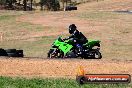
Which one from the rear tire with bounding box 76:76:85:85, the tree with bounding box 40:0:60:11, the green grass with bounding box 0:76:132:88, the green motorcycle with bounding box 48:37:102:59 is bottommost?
the tree with bounding box 40:0:60:11

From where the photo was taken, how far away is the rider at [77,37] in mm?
22467

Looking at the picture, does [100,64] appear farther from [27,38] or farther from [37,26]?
[37,26]

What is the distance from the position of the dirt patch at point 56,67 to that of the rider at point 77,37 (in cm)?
406

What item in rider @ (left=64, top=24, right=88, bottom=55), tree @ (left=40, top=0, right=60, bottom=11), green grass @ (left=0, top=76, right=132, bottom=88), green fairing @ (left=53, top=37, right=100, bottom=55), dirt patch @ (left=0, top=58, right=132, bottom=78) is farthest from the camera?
tree @ (left=40, top=0, right=60, bottom=11)

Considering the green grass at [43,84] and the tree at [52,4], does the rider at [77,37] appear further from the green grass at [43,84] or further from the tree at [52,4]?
the tree at [52,4]

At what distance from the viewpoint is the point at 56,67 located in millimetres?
17438

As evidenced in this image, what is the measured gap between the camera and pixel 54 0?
374 feet

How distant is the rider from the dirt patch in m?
4.06

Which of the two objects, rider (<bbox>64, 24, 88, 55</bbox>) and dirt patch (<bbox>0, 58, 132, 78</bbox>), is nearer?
dirt patch (<bbox>0, 58, 132, 78</bbox>)

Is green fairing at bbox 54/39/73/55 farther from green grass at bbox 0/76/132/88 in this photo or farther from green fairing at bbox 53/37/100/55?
green grass at bbox 0/76/132/88

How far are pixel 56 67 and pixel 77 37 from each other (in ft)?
18.0

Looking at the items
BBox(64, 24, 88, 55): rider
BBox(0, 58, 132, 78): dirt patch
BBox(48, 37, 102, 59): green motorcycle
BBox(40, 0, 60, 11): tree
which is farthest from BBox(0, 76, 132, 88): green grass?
BBox(40, 0, 60, 11): tree

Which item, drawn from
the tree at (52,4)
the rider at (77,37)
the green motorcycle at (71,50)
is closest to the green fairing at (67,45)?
the green motorcycle at (71,50)

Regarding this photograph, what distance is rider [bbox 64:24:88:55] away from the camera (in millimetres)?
22467
